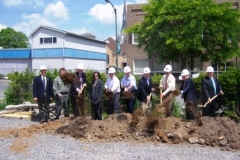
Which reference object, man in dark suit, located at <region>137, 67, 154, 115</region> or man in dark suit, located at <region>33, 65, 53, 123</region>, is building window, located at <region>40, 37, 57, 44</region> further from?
man in dark suit, located at <region>137, 67, 154, 115</region>

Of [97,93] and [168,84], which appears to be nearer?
[168,84]

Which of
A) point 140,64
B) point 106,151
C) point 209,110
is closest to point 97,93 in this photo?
point 106,151

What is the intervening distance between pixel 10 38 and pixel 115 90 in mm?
71514

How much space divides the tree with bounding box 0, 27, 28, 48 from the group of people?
69.8 meters

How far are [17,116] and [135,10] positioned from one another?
24.1 metres

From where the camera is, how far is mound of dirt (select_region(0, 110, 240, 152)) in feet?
21.6

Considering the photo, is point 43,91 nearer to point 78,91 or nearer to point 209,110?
point 78,91

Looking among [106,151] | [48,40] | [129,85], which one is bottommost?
[106,151]

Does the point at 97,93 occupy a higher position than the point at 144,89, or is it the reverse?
the point at 144,89

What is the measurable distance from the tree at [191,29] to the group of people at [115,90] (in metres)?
14.0

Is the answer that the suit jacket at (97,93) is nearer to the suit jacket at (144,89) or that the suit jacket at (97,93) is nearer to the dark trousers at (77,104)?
the dark trousers at (77,104)

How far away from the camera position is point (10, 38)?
2904 inches

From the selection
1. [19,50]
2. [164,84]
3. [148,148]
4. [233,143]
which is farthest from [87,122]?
[19,50]

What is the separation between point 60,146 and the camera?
6602 mm
